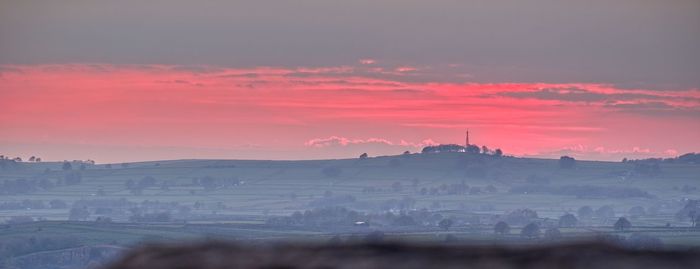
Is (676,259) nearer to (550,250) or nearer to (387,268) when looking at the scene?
(550,250)

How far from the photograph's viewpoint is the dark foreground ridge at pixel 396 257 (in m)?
13.1

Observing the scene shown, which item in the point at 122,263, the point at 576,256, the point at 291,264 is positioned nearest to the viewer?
the point at 576,256

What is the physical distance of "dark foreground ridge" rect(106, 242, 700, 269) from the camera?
43.0 feet

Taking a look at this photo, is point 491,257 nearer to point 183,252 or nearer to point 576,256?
point 576,256

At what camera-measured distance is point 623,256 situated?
13.2 metres

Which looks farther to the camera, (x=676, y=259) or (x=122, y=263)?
(x=122, y=263)

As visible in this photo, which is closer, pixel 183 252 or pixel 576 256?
pixel 576 256

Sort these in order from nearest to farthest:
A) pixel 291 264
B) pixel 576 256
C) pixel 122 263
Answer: pixel 576 256
pixel 291 264
pixel 122 263

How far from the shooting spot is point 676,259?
13398 mm

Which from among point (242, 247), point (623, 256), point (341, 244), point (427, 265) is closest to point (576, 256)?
point (623, 256)

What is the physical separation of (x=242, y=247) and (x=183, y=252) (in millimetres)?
578

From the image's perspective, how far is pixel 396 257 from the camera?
45.0 feet

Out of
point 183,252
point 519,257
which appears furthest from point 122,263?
point 519,257

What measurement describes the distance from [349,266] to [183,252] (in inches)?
81.8
